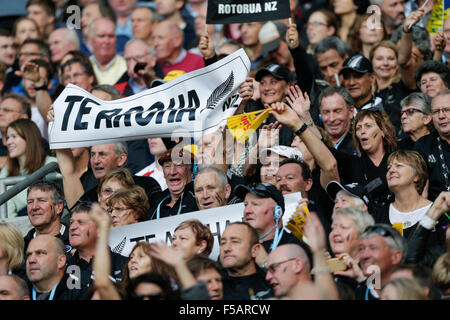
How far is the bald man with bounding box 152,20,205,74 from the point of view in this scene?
12.5 m

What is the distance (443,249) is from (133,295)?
2342 millimetres

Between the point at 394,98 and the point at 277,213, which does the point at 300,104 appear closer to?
the point at 277,213

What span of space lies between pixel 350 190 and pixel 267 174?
3.90ft

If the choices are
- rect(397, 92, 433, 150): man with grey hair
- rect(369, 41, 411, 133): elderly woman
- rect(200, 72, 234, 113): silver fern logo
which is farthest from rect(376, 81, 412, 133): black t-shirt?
rect(200, 72, 234, 113): silver fern logo

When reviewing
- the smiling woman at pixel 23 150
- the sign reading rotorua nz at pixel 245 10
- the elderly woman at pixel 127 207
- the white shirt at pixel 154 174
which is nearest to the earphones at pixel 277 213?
the elderly woman at pixel 127 207

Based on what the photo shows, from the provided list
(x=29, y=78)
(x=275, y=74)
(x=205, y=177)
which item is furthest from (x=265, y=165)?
(x=29, y=78)

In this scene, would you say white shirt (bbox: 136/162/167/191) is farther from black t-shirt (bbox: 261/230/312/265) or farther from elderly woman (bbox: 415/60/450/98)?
elderly woman (bbox: 415/60/450/98)

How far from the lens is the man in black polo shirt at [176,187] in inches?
364

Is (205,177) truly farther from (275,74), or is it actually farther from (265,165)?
(275,74)

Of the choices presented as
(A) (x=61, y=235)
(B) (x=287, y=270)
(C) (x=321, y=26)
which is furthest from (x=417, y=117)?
(A) (x=61, y=235)

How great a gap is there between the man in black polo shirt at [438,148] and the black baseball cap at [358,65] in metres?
1.35

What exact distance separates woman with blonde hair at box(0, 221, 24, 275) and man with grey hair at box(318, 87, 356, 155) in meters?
2.89

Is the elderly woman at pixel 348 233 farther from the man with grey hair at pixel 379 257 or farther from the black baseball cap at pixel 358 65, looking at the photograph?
the black baseball cap at pixel 358 65
